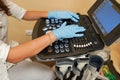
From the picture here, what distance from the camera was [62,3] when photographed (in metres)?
1.82

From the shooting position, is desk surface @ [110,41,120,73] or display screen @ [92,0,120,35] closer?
display screen @ [92,0,120,35]

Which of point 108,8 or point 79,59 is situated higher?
point 108,8

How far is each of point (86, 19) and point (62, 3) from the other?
27.2 inches

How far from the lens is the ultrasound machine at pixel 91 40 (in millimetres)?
897

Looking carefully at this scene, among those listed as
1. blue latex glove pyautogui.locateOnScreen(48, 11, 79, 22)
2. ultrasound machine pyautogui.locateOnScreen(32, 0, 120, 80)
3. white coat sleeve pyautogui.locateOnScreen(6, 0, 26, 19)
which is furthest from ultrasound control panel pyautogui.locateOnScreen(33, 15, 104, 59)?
white coat sleeve pyautogui.locateOnScreen(6, 0, 26, 19)

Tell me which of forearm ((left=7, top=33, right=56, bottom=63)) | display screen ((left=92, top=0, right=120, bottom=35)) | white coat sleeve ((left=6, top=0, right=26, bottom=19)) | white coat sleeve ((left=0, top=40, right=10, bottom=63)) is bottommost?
white coat sleeve ((left=6, top=0, right=26, bottom=19))

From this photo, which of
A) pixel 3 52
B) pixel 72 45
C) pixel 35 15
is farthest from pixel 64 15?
pixel 3 52

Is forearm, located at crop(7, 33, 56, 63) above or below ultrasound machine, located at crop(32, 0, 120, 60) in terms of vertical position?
below

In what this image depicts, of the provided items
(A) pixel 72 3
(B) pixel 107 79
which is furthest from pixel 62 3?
(B) pixel 107 79

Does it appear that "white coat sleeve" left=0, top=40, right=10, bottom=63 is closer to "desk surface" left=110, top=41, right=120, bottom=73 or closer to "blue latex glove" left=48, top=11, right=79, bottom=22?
"blue latex glove" left=48, top=11, right=79, bottom=22

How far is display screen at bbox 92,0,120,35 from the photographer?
0.93 m

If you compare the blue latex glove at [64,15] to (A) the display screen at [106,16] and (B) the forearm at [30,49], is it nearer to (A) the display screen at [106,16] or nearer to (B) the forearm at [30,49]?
(A) the display screen at [106,16]

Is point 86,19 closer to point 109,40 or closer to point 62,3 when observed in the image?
point 109,40

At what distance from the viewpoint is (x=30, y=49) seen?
97cm
